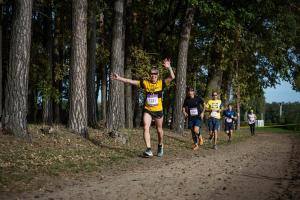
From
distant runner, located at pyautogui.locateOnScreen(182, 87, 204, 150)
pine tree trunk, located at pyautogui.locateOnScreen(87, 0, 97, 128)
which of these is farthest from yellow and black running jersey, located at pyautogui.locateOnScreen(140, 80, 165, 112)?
pine tree trunk, located at pyautogui.locateOnScreen(87, 0, 97, 128)

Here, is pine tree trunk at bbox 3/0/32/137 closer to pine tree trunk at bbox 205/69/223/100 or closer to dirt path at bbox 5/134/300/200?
dirt path at bbox 5/134/300/200

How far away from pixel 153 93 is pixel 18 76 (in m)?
3.57

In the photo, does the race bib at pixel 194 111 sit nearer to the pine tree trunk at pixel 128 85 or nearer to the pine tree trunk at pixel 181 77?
the pine tree trunk at pixel 181 77

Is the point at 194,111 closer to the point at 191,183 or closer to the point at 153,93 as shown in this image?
the point at 153,93

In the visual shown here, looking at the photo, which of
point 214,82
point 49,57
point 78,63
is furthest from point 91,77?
point 214,82

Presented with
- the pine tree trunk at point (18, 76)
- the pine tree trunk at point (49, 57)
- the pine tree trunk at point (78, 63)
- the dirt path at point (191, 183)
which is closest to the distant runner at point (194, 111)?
the pine tree trunk at point (78, 63)

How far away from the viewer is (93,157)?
12289 millimetres

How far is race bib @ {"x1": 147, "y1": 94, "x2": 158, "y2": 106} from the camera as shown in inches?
499

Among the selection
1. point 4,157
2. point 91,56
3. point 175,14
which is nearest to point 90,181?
point 4,157

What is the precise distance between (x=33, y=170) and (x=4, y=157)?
1.33 metres

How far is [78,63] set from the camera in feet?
50.1

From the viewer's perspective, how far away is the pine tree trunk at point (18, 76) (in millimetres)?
12695

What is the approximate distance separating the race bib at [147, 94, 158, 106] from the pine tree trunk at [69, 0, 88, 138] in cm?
332

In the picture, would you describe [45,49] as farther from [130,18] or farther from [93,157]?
[93,157]
